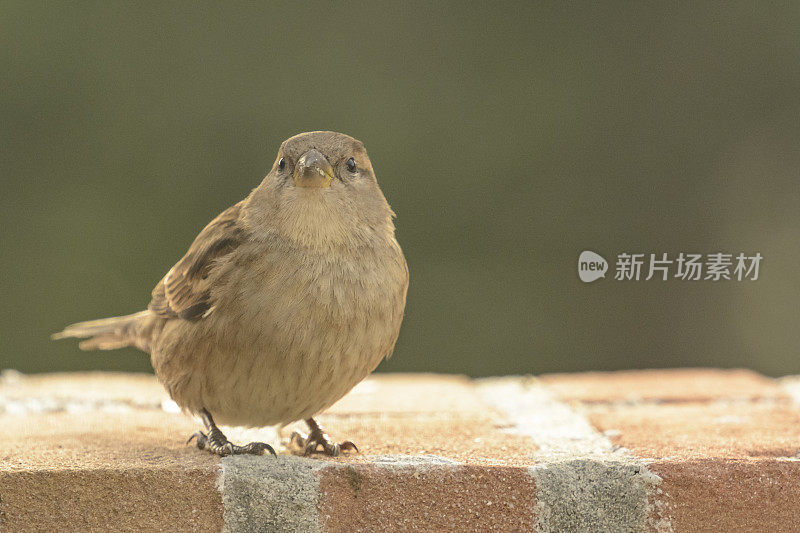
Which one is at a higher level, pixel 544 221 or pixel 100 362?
pixel 544 221

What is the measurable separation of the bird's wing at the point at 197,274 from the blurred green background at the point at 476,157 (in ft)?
7.35

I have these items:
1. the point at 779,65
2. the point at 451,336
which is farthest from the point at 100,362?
the point at 779,65

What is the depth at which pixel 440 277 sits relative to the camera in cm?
509

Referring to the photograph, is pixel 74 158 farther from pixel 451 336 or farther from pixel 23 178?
pixel 451 336

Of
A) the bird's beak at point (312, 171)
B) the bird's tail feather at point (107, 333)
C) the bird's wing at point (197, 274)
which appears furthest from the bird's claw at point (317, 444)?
the bird's tail feather at point (107, 333)

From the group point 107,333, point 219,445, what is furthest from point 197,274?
point 107,333

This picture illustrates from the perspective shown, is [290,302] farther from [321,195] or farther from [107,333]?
[107,333]

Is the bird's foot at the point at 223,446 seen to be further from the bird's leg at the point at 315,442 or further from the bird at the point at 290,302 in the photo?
the bird's leg at the point at 315,442

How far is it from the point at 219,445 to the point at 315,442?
0.24 metres

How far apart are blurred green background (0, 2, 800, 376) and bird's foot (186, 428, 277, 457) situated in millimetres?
2605

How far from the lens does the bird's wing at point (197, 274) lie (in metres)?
2.36

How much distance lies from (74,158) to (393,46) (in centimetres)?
174

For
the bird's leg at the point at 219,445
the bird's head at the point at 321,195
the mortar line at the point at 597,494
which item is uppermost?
the bird's head at the point at 321,195

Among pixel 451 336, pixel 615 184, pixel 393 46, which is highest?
pixel 393 46
